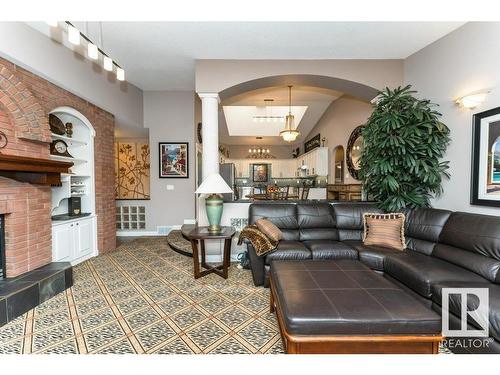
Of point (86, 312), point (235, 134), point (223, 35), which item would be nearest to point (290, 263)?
point (86, 312)

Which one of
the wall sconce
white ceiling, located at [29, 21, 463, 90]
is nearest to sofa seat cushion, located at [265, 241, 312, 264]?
the wall sconce

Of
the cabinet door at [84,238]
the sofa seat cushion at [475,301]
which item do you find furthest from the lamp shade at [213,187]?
the sofa seat cushion at [475,301]

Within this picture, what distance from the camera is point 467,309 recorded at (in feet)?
5.66

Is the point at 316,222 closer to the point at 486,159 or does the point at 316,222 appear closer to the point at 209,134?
the point at 486,159

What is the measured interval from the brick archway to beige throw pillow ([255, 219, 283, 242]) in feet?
9.88

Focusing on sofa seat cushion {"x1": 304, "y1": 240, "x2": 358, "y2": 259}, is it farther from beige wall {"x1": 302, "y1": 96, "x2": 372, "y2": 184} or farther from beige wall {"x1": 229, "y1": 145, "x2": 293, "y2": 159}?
beige wall {"x1": 229, "y1": 145, "x2": 293, "y2": 159}

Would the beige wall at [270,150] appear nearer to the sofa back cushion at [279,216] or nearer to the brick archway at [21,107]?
the sofa back cushion at [279,216]

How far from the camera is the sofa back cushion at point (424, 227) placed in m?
2.79

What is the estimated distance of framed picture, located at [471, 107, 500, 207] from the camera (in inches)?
100

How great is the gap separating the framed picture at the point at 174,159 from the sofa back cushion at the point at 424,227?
14.4 ft

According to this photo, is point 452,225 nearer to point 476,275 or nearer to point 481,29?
point 476,275

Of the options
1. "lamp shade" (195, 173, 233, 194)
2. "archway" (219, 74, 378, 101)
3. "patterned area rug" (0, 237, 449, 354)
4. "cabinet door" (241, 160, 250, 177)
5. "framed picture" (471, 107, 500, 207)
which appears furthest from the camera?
"cabinet door" (241, 160, 250, 177)

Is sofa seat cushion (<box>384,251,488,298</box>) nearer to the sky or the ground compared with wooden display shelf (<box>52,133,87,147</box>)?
nearer to the ground

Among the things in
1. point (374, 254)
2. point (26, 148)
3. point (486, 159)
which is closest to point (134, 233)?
point (26, 148)
